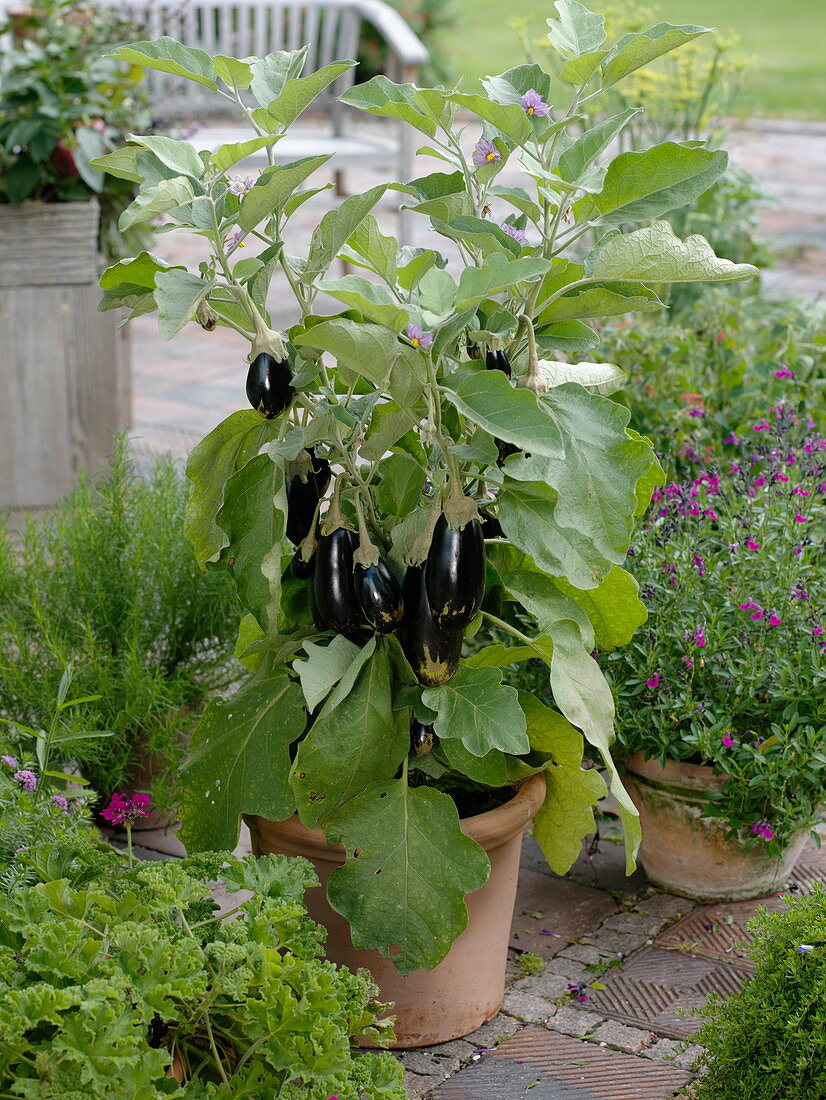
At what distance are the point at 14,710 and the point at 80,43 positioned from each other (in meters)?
2.90

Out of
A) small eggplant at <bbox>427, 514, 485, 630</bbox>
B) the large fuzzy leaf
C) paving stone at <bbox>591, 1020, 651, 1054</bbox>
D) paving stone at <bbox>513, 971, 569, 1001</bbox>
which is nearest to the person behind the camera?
small eggplant at <bbox>427, 514, 485, 630</bbox>

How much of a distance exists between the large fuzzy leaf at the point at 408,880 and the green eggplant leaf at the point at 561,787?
0.25 meters

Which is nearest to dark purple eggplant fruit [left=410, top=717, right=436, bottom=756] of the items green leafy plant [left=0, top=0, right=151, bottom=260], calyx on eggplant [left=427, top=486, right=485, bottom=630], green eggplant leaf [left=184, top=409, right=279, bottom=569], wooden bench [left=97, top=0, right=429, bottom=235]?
calyx on eggplant [left=427, top=486, right=485, bottom=630]

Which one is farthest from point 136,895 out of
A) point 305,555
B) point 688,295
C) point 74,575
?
point 688,295

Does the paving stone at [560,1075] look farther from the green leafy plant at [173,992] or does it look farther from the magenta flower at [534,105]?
the magenta flower at [534,105]

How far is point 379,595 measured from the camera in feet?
5.54

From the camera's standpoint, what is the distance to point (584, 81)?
5.30 feet

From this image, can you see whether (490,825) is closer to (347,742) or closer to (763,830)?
(347,742)

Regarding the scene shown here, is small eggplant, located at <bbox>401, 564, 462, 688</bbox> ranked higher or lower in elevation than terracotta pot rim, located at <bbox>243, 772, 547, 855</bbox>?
higher

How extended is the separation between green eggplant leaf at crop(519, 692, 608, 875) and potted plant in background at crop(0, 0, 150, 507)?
2367 millimetres

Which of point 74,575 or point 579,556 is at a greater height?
point 579,556

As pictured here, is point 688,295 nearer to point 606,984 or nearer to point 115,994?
point 606,984

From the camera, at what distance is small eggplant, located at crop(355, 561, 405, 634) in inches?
66.6

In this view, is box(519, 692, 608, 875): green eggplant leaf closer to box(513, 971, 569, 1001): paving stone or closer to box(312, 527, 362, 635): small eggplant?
box(513, 971, 569, 1001): paving stone
